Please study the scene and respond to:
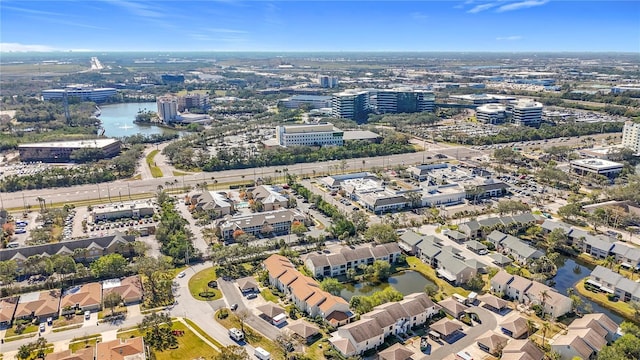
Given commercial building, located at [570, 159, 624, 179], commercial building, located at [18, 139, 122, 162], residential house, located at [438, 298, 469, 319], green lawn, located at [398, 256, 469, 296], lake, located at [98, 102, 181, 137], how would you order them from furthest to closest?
1. lake, located at [98, 102, 181, 137]
2. commercial building, located at [18, 139, 122, 162]
3. commercial building, located at [570, 159, 624, 179]
4. green lawn, located at [398, 256, 469, 296]
5. residential house, located at [438, 298, 469, 319]

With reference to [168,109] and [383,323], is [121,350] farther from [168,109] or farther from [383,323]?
[168,109]

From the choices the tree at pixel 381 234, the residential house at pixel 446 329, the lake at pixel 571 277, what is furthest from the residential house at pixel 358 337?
the lake at pixel 571 277

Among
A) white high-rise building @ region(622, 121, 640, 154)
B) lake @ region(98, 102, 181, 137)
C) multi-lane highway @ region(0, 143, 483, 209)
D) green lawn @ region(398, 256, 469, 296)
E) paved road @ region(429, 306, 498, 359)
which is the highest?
white high-rise building @ region(622, 121, 640, 154)

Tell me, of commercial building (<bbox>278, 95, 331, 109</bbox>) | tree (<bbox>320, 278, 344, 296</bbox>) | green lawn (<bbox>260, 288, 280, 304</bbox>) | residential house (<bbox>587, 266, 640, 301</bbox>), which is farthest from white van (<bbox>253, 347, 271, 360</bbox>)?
commercial building (<bbox>278, 95, 331, 109</bbox>)

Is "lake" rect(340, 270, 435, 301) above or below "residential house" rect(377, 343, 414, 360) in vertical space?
below

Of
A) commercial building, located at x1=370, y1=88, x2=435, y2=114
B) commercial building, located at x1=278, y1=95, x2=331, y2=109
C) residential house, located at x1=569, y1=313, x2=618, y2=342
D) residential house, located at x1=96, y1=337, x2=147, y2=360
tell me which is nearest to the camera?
residential house, located at x1=96, y1=337, x2=147, y2=360

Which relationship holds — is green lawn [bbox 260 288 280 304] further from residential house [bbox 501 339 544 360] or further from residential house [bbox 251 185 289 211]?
residential house [bbox 251 185 289 211]

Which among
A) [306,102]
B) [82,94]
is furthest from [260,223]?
[82,94]
